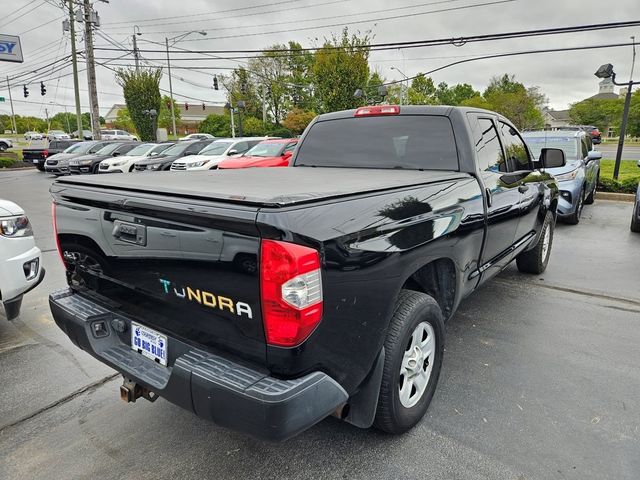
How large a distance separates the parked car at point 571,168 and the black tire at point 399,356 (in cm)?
648

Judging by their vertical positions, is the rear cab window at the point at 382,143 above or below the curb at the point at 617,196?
above

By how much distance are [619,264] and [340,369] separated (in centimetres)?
562

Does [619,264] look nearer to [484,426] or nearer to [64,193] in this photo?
[484,426]

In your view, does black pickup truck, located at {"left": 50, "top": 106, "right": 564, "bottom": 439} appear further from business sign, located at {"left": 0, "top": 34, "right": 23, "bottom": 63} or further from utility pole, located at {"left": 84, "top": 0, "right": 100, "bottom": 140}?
utility pole, located at {"left": 84, "top": 0, "right": 100, "bottom": 140}

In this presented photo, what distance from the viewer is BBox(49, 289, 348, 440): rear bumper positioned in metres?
1.66

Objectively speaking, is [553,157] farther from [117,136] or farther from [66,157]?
[117,136]

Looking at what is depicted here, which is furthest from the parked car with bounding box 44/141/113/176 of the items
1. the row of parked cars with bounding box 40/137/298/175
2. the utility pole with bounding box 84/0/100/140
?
the utility pole with bounding box 84/0/100/140

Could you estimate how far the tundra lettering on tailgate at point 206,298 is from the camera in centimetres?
175

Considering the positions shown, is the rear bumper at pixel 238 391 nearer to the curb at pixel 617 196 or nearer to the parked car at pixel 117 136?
the curb at pixel 617 196

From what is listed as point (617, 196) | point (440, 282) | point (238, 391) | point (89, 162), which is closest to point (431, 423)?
point (440, 282)

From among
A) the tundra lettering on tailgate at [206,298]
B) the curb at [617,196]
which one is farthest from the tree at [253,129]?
the tundra lettering on tailgate at [206,298]

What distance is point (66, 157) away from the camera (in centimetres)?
1975

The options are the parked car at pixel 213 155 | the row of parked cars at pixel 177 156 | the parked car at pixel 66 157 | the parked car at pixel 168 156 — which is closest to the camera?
the row of parked cars at pixel 177 156

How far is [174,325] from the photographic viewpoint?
2.06 metres
